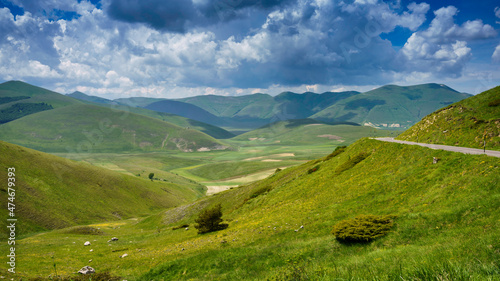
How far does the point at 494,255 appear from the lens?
995 centimetres

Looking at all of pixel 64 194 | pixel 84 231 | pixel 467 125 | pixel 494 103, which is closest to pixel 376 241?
pixel 467 125

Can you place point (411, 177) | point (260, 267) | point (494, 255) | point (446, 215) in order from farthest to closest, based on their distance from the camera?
1. point (411, 177)
2. point (260, 267)
3. point (446, 215)
4. point (494, 255)

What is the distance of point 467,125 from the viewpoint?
3322 cm

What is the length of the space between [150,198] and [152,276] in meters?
107

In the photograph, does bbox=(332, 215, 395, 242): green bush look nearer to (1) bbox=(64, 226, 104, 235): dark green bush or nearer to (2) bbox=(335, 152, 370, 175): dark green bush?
(2) bbox=(335, 152, 370, 175): dark green bush

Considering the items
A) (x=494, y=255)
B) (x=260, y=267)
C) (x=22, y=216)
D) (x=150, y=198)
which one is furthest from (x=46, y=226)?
(x=494, y=255)

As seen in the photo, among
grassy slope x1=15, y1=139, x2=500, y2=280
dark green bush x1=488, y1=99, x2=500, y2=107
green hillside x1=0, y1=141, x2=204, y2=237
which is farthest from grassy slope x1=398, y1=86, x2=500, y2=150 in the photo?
green hillside x1=0, y1=141, x2=204, y2=237

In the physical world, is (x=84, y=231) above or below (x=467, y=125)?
below

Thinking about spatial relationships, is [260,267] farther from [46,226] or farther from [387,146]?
[46,226]

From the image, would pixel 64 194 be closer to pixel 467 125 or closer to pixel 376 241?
pixel 376 241

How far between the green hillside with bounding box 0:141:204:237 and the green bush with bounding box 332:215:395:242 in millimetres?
72944

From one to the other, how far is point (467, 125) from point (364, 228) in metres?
27.0

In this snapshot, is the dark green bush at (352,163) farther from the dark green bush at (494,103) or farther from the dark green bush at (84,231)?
the dark green bush at (84,231)

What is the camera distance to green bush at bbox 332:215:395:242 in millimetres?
17781
